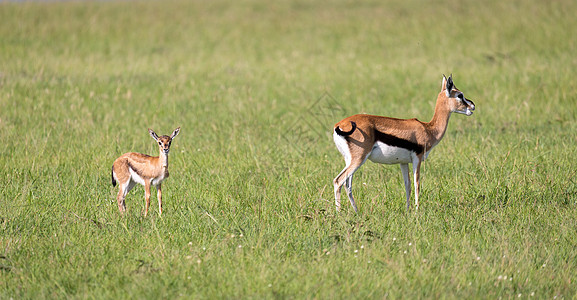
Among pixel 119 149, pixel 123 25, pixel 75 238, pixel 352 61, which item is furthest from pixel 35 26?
pixel 75 238

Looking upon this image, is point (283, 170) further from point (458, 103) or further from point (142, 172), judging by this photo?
point (142, 172)

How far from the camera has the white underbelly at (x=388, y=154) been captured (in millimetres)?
6453

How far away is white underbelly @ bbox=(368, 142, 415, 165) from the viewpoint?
6.45 meters

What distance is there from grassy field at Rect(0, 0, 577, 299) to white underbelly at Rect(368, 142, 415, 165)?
50cm

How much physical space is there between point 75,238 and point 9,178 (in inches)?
90.5

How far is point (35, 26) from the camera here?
67.9ft

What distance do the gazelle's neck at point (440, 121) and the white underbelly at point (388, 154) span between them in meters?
0.48

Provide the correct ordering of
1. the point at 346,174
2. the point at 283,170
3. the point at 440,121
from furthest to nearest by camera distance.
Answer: the point at 283,170 < the point at 440,121 < the point at 346,174

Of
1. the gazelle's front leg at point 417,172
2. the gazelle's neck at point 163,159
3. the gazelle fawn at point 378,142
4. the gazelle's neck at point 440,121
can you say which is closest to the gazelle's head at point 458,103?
the gazelle's neck at point 440,121

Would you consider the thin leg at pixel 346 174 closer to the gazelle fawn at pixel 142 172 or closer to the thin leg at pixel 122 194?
the gazelle fawn at pixel 142 172

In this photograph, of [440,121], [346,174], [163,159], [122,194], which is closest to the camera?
[163,159]

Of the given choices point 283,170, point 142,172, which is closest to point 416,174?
point 283,170

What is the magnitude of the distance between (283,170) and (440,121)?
82.7 inches

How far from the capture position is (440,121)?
6.98 meters
